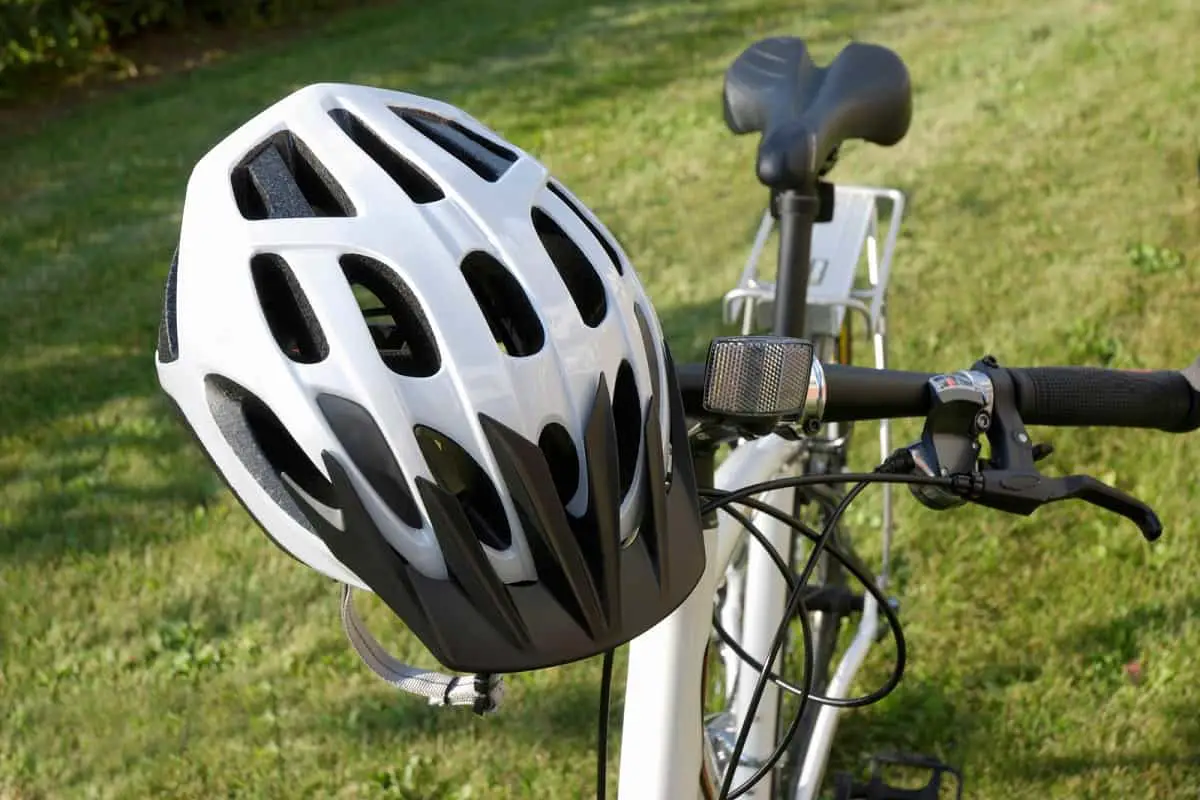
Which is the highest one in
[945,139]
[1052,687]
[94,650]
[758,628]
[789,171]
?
[789,171]

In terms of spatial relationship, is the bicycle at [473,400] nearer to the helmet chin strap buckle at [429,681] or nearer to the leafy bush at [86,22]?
the helmet chin strap buckle at [429,681]

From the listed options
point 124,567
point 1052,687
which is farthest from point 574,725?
point 124,567

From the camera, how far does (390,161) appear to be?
3.51 ft

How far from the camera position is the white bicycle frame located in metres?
1.41

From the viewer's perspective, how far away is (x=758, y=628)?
2076mm

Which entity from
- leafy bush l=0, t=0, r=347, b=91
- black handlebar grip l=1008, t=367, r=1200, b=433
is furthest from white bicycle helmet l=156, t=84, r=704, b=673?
leafy bush l=0, t=0, r=347, b=91

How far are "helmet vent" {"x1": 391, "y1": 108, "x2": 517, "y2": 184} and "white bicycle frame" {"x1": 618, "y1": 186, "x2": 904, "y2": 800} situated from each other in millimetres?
510

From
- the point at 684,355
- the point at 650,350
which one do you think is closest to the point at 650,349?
the point at 650,350

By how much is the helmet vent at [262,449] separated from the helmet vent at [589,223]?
36 cm

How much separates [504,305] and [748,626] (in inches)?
48.5

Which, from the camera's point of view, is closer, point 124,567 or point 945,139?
point 124,567

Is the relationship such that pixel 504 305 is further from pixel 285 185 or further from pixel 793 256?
pixel 793 256

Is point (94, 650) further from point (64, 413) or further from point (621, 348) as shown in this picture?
point (621, 348)

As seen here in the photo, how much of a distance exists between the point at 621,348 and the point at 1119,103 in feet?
20.3
